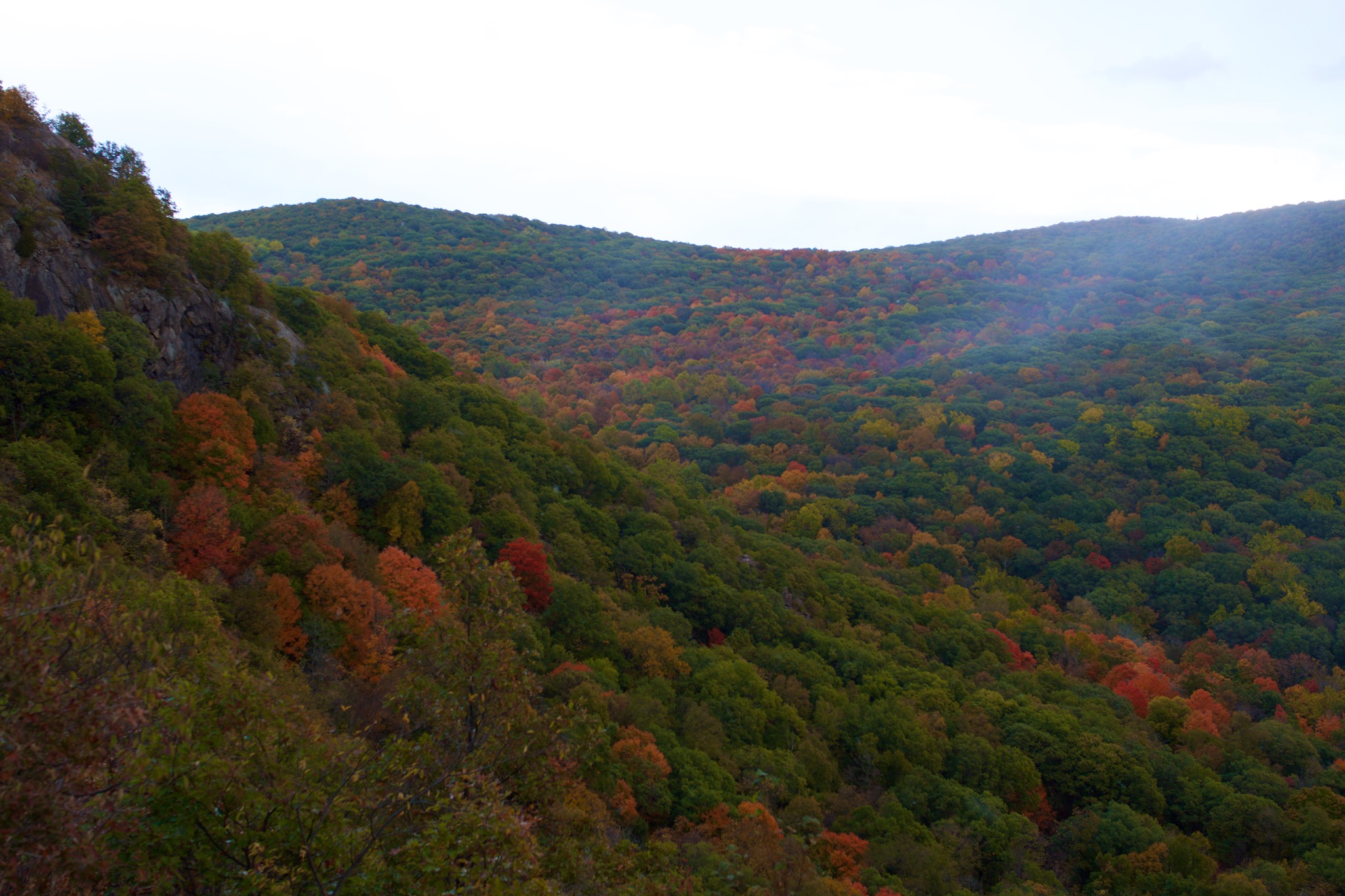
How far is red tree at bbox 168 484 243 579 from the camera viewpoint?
24875 mm

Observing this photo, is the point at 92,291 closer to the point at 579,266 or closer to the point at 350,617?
the point at 350,617

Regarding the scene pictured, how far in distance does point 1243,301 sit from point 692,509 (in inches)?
6232

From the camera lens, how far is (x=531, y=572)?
117 feet

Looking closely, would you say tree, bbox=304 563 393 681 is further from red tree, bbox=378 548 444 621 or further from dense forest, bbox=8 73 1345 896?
red tree, bbox=378 548 444 621

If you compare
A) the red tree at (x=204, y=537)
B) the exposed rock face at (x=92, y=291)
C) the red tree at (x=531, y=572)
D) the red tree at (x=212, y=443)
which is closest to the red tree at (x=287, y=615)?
the red tree at (x=204, y=537)

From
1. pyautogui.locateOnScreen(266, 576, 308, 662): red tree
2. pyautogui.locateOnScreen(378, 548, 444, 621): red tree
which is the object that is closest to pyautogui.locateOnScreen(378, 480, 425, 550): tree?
pyautogui.locateOnScreen(378, 548, 444, 621): red tree

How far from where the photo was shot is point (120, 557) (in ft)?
65.7

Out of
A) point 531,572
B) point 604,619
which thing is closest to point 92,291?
point 531,572

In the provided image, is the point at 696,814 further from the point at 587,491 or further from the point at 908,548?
the point at 908,548

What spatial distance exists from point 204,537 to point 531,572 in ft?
44.6

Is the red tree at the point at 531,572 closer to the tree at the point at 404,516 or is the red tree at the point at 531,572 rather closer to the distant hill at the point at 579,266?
the tree at the point at 404,516

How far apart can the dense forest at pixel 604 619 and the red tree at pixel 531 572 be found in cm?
23

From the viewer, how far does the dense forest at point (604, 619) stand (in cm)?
875

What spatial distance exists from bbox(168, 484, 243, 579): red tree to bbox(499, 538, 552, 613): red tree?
11642 millimetres
